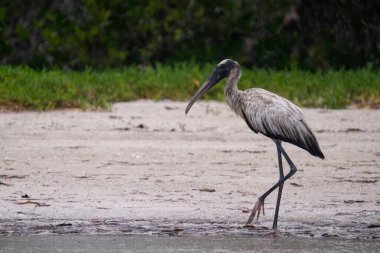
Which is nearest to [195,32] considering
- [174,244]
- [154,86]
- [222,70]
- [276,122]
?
[154,86]

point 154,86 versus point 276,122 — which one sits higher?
point 276,122

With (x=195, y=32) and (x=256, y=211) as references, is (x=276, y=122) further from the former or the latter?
(x=195, y=32)

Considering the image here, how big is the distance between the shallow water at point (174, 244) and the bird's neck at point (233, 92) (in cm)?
118

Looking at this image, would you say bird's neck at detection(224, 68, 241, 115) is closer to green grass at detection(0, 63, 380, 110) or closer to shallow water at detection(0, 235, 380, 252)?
shallow water at detection(0, 235, 380, 252)

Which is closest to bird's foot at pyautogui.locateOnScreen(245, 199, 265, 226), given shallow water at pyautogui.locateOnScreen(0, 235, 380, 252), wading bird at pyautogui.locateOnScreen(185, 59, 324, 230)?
wading bird at pyautogui.locateOnScreen(185, 59, 324, 230)

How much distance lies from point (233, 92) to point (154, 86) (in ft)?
13.5

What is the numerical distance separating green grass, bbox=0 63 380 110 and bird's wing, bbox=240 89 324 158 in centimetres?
329

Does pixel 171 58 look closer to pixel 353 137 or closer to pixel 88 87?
pixel 88 87

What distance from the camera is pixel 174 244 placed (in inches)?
237

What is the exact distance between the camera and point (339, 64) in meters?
12.8

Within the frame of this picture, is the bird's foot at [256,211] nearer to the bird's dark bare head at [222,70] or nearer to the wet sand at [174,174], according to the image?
the wet sand at [174,174]

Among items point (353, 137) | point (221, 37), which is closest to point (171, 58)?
point (221, 37)

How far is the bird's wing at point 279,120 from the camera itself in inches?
261

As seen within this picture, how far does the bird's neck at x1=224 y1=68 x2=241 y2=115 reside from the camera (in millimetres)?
7148
